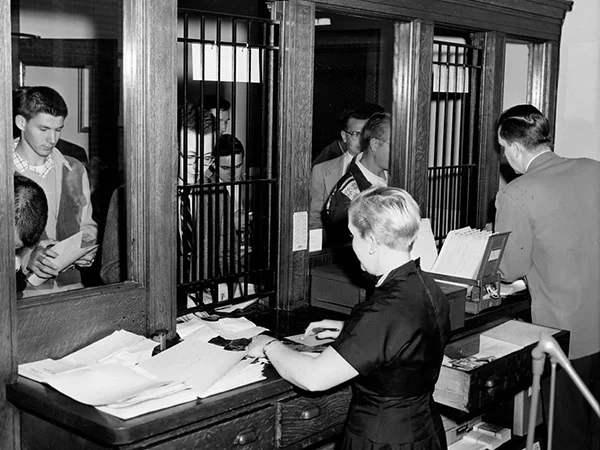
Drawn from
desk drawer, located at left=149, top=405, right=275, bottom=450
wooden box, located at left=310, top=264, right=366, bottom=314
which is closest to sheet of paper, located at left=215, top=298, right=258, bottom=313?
wooden box, located at left=310, top=264, right=366, bottom=314

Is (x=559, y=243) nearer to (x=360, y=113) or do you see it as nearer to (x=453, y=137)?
(x=453, y=137)

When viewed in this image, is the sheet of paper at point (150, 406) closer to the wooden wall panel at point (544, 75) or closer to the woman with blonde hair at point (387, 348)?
the woman with blonde hair at point (387, 348)

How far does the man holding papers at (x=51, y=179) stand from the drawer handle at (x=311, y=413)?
890 millimetres

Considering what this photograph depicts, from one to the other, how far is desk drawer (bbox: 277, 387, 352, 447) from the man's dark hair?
1.89 meters

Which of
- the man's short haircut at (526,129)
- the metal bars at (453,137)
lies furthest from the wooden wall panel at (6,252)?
the metal bars at (453,137)

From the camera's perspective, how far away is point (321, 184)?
13.4ft

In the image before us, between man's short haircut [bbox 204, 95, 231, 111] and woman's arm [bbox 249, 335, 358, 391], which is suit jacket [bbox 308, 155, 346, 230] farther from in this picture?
woman's arm [bbox 249, 335, 358, 391]

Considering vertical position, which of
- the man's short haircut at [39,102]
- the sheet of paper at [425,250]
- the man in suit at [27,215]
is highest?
the man's short haircut at [39,102]

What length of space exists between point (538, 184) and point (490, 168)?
1130 millimetres

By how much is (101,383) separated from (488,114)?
3.06 meters

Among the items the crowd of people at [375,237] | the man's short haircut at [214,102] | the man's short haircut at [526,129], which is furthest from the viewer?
the man's short haircut at [526,129]

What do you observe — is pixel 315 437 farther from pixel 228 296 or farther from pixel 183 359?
pixel 228 296

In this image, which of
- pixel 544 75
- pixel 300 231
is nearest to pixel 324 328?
pixel 300 231

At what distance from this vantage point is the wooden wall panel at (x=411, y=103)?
159 inches
